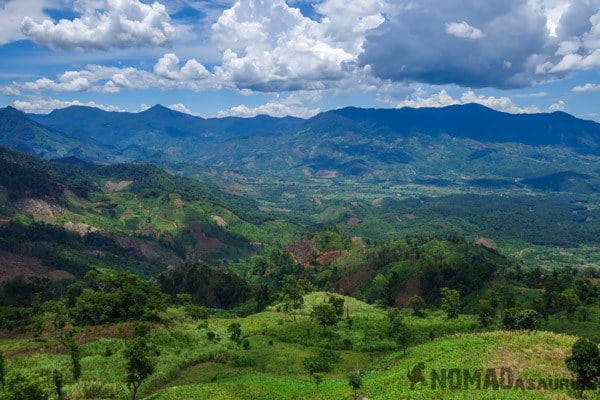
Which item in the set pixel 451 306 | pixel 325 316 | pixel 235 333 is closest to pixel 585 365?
pixel 325 316

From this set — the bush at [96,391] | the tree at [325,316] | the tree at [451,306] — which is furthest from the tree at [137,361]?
Answer: the tree at [451,306]

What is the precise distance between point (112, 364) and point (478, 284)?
478 feet

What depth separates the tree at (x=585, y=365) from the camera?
49.5 metres

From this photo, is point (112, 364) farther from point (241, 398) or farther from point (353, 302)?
point (353, 302)

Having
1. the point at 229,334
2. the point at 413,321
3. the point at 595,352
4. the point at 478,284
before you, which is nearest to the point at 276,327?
the point at 229,334

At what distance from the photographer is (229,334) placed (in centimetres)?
11000

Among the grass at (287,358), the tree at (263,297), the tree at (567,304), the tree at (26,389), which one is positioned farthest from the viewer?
the tree at (263,297)

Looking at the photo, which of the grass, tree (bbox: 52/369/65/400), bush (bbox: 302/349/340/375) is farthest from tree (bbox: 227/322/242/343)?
tree (bbox: 52/369/65/400)

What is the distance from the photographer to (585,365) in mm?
49625

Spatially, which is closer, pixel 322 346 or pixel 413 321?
pixel 322 346

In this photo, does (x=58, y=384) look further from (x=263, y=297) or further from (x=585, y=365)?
(x=263, y=297)

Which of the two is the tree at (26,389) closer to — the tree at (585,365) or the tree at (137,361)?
the tree at (137,361)

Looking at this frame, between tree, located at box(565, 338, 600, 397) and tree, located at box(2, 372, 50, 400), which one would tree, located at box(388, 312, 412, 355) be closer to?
tree, located at box(565, 338, 600, 397)

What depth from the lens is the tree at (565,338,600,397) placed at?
4953cm
